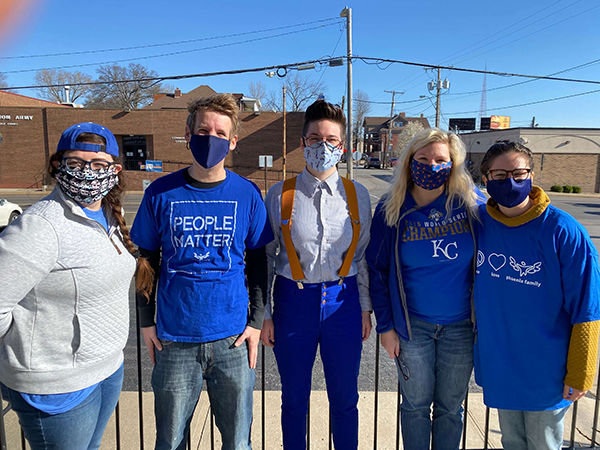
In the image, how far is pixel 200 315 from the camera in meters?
2.02

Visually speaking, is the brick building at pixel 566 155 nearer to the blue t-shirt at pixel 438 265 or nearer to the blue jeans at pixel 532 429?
the blue t-shirt at pixel 438 265

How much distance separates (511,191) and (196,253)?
174cm

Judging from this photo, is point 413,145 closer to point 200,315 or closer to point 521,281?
point 521,281

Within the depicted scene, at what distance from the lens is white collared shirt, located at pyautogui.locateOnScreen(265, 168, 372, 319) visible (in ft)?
7.58

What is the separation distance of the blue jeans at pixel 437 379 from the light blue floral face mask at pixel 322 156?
109 centimetres

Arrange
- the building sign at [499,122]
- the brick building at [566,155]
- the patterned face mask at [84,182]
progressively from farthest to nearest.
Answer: the building sign at [499,122] < the brick building at [566,155] < the patterned face mask at [84,182]

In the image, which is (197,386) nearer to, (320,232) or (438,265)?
(320,232)

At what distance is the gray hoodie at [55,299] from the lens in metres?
1.56

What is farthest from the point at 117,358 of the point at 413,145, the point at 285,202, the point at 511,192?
the point at 511,192

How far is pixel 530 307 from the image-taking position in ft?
6.73

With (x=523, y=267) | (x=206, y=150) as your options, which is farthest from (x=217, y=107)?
(x=523, y=267)

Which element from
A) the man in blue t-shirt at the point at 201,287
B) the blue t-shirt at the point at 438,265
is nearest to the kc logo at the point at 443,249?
the blue t-shirt at the point at 438,265

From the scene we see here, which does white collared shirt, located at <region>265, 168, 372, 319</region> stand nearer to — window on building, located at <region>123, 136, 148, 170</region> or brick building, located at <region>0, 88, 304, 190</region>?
brick building, located at <region>0, 88, 304, 190</region>

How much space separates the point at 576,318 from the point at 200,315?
6.36 ft
